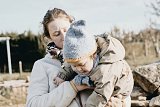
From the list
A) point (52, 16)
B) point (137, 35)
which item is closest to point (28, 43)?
point (137, 35)

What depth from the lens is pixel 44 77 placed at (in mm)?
2109

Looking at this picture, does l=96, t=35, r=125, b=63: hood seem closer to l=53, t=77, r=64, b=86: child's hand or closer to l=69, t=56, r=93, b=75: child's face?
l=69, t=56, r=93, b=75: child's face

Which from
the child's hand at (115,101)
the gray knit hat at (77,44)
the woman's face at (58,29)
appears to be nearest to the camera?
the gray knit hat at (77,44)

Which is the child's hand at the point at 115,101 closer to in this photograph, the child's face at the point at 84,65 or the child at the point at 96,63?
the child at the point at 96,63

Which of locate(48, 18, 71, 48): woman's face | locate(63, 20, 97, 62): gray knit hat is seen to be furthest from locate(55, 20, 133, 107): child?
locate(48, 18, 71, 48): woman's face

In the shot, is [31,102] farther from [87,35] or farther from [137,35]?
[137,35]

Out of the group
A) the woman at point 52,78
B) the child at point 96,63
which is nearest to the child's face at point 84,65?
the child at point 96,63

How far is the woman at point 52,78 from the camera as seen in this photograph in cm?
201

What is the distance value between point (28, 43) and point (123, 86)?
24.0 meters

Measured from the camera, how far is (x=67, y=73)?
2.08 meters

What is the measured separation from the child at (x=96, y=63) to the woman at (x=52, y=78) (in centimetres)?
9

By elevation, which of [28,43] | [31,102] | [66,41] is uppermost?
[66,41]

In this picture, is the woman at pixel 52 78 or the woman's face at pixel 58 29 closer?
the woman at pixel 52 78

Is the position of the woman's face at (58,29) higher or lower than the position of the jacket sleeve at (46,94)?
higher
